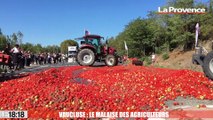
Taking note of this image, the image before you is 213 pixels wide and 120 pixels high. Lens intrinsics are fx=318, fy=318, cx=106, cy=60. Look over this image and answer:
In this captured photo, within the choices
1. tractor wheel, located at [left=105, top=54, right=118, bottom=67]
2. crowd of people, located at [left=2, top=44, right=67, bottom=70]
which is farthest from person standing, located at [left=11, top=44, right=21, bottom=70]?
tractor wheel, located at [left=105, top=54, right=118, bottom=67]

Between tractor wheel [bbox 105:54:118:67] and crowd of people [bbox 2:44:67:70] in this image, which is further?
tractor wheel [bbox 105:54:118:67]

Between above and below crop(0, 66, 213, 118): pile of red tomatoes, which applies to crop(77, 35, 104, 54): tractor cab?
above

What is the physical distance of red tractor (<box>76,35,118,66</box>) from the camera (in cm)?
2236

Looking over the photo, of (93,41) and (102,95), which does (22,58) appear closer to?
(93,41)

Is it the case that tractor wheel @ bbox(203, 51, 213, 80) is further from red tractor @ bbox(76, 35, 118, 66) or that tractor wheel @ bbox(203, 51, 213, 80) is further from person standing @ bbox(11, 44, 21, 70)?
person standing @ bbox(11, 44, 21, 70)

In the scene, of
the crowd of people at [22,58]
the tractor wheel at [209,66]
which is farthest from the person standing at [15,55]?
the tractor wheel at [209,66]

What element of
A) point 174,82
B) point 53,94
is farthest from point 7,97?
point 174,82

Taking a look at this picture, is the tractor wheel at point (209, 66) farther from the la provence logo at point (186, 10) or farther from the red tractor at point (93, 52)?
the la provence logo at point (186, 10)

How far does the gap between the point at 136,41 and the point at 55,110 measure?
57358 millimetres

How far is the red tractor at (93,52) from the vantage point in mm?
22359

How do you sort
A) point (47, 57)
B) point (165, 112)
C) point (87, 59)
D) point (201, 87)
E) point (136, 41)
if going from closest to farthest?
point (165, 112)
point (201, 87)
point (87, 59)
point (47, 57)
point (136, 41)

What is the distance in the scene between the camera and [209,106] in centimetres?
823

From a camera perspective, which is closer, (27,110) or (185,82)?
(27,110)

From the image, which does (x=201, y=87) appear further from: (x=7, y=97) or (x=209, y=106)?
(x=7, y=97)
